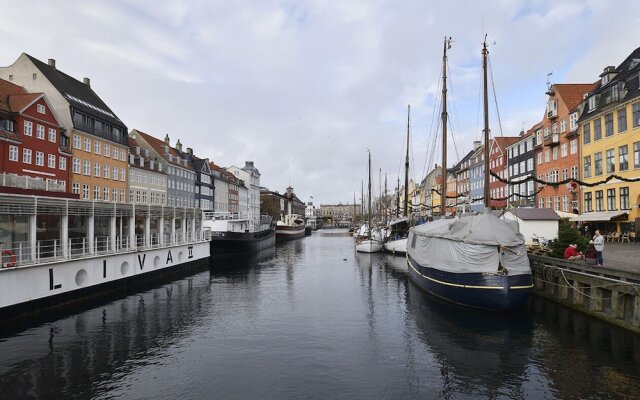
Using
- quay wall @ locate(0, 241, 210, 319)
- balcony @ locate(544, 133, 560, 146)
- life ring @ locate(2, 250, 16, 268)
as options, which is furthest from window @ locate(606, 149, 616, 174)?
life ring @ locate(2, 250, 16, 268)

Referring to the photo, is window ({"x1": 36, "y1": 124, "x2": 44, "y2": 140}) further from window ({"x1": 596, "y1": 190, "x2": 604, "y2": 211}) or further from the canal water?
window ({"x1": 596, "y1": 190, "x2": 604, "y2": 211})

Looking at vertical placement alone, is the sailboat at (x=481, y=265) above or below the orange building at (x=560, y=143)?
below

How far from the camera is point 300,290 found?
29000 millimetres

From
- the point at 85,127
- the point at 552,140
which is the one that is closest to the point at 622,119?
the point at 552,140

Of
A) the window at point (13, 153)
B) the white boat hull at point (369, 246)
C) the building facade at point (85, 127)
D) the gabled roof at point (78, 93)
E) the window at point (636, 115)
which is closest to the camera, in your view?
the window at point (636, 115)

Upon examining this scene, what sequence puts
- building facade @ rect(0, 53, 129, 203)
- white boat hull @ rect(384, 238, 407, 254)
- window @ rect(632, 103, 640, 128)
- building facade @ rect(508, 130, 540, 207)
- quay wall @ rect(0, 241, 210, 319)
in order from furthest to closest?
building facade @ rect(508, 130, 540, 207), white boat hull @ rect(384, 238, 407, 254), building facade @ rect(0, 53, 129, 203), window @ rect(632, 103, 640, 128), quay wall @ rect(0, 241, 210, 319)

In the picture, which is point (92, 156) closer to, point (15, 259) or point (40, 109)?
point (40, 109)

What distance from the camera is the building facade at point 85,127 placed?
50.0 meters

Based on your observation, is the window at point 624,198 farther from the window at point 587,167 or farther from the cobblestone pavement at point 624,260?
the cobblestone pavement at point 624,260

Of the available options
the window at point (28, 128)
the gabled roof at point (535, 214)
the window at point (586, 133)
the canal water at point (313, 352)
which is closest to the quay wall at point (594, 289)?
the canal water at point (313, 352)

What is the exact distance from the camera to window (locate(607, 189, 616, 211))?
130 ft

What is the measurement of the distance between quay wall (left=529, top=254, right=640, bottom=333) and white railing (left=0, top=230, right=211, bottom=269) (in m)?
24.6

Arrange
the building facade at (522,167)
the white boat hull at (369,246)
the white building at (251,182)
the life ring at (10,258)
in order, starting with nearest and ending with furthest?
the life ring at (10,258), the white boat hull at (369,246), the building facade at (522,167), the white building at (251,182)

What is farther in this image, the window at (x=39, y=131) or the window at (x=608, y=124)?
the window at (x=39, y=131)
